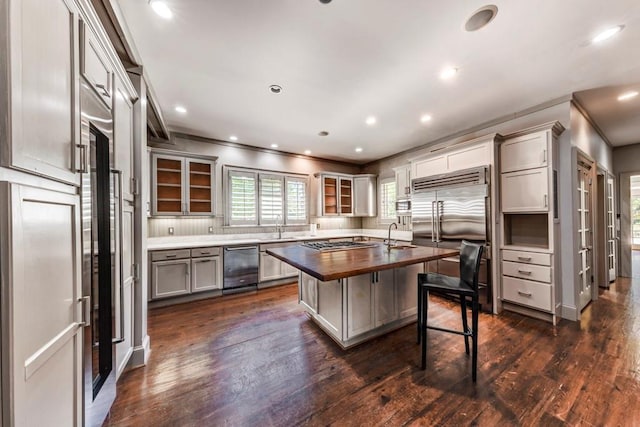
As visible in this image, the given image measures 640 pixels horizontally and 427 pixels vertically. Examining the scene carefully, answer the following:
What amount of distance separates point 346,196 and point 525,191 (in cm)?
359

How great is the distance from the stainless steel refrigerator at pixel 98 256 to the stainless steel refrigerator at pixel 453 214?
3.89 metres

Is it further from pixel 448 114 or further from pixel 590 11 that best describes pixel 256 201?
pixel 590 11

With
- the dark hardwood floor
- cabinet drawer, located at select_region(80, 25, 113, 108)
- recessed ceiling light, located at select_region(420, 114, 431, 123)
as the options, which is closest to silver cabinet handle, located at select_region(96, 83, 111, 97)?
cabinet drawer, located at select_region(80, 25, 113, 108)

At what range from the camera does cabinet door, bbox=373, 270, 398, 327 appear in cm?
259

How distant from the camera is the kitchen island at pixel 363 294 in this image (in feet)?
7.27

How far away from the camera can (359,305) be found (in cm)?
246

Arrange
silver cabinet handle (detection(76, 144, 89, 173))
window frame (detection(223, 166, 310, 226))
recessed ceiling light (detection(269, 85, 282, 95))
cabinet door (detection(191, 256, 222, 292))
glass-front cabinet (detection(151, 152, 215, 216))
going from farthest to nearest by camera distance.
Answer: window frame (detection(223, 166, 310, 226)) → glass-front cabinet (detection(151, 152, 215, 216)) → cabinet door (detection(191, 256, 222, 292)) → recessed ceiling light (detection(269, 85, 282, 95)) → silver cabinet handle (detection(76, 144, 89, 173))

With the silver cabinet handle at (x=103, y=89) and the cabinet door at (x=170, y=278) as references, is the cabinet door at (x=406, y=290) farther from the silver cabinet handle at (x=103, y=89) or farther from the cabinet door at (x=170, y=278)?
the cabinet door at (x=170, y=278)

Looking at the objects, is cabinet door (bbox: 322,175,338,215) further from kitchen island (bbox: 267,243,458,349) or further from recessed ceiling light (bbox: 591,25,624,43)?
recessed ceiling light (bbox: 591,25,624,43)

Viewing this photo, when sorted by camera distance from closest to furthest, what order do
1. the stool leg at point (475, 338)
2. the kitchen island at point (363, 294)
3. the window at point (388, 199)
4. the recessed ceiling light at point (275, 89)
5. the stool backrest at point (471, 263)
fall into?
the stool leg at point (475, 338)
the stool backrest at point (471, 263)
the kitchen island at point (363, 294)
the recessed ceiling light at point (275, 89)
the window at point (388, 199)

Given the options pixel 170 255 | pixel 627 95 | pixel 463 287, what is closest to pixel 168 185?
pixel 170 255

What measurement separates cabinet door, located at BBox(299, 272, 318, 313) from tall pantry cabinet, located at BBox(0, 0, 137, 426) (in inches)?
79.9

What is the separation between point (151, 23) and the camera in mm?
1853

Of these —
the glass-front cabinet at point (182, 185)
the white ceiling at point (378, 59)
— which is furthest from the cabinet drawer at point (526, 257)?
the glass-front cabinet at point (182, 185)
